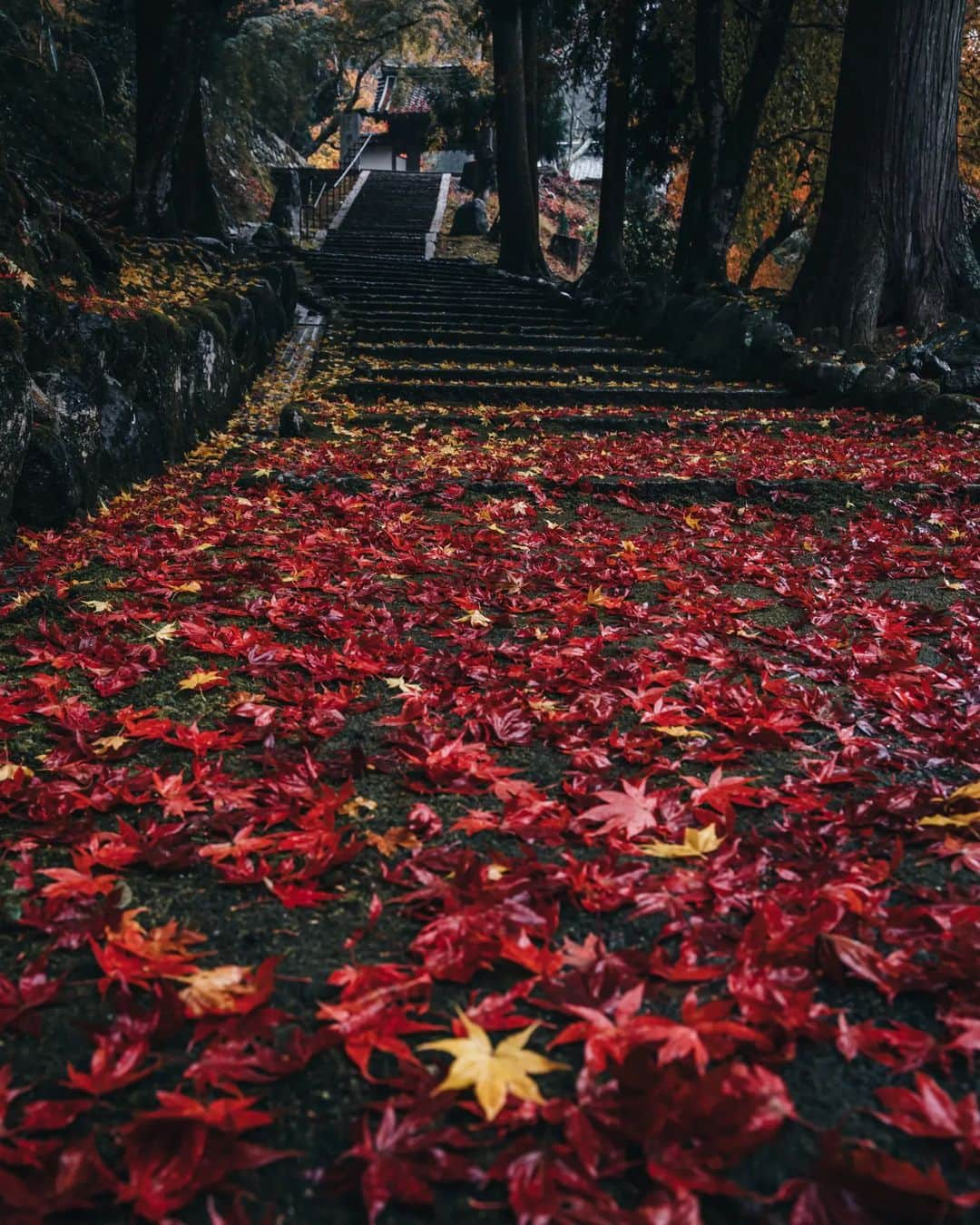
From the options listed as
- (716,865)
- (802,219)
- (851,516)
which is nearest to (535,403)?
(851,516)

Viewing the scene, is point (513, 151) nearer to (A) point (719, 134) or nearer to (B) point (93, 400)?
(A) point (719, 134)

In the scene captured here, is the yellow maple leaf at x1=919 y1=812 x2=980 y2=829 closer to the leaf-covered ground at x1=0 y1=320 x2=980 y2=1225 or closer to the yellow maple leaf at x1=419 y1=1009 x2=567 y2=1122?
the leaf-covered ground at x1=0 y1=320 x2=980 y2=1225

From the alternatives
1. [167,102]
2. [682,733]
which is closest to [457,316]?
[167,102]

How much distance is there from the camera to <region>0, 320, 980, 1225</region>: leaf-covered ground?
3.97 ft

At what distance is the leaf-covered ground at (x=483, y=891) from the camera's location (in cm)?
121

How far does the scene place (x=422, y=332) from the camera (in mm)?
11195

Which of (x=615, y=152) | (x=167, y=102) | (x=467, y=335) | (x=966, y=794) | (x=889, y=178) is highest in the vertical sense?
(x=615, y=152)

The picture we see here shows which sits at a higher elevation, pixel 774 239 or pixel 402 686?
pixel 774 239

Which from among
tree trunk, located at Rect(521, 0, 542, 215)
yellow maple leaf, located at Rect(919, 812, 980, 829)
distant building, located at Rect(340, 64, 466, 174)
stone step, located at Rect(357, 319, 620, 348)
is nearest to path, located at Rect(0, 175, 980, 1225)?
yellow maple leaf, located at Rect(919, 812, 980, 829)

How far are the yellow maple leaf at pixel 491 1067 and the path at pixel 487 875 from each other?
1 cm

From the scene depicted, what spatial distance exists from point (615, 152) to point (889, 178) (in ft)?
23.6

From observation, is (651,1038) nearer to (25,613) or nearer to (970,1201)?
(970,1201)

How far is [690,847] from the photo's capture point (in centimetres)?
194

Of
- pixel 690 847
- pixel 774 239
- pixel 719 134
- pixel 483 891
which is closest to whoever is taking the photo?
pixel 483 891
